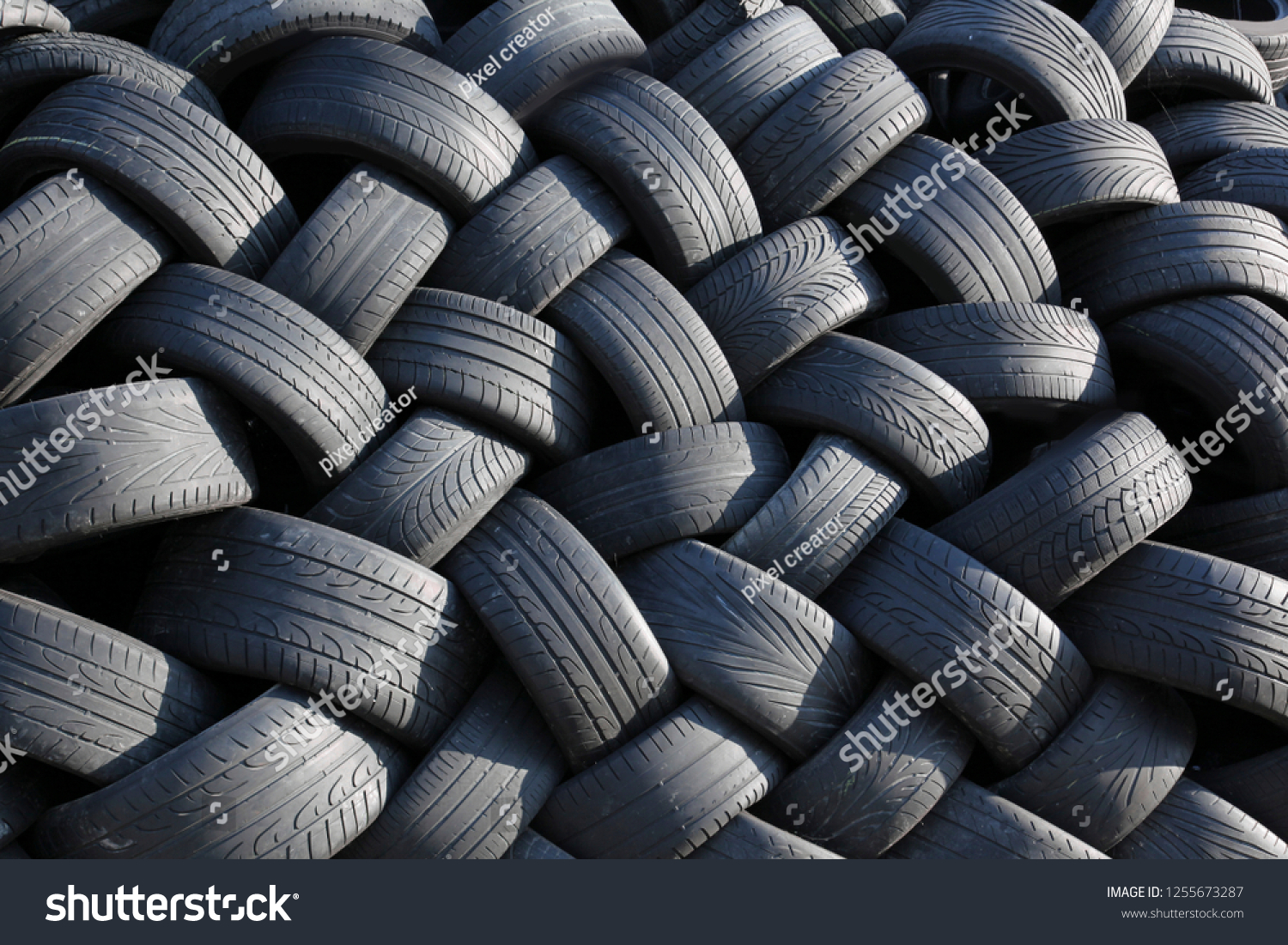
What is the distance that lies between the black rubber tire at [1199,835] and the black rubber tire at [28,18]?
4.03ft

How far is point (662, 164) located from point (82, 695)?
2.28 ft

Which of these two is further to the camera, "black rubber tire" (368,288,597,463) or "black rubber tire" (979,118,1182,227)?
"black rubber tire" (979,118,1182,227)

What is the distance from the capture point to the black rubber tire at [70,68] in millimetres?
1103

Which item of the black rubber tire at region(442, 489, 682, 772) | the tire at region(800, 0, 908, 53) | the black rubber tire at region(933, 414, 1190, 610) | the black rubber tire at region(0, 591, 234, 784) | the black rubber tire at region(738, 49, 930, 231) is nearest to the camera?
the black rubber tire at region(0, 591, 234, 784)

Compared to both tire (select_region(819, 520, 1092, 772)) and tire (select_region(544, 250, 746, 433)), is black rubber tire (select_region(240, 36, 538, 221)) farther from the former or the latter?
tire (select_region(819, 520, 1092, 772))

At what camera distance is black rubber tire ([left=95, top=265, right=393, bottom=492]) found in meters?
1.02

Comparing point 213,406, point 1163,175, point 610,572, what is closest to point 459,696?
point 610,572

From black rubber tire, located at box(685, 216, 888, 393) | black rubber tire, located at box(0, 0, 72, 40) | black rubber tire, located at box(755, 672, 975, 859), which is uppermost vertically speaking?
black rubber tire, located at box(0, 0, 72, 40)

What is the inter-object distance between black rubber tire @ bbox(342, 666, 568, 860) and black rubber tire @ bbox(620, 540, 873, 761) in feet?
0.48

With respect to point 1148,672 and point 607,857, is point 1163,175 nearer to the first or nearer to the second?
point 1148,672

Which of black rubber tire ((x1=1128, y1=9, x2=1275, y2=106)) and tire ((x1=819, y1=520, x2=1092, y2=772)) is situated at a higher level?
black rubber tire ((x1=1128, y1=9, x2=1275, y2=106))

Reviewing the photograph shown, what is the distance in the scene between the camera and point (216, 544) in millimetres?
1022

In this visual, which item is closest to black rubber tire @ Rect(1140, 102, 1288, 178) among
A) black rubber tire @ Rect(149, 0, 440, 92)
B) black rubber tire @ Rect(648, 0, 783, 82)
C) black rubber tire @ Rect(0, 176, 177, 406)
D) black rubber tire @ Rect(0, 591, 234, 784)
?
black rubber tire @ Rect(648, 0, 783, 82)

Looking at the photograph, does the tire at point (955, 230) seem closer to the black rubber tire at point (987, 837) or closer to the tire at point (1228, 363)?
the tire at point (1228, 363)
